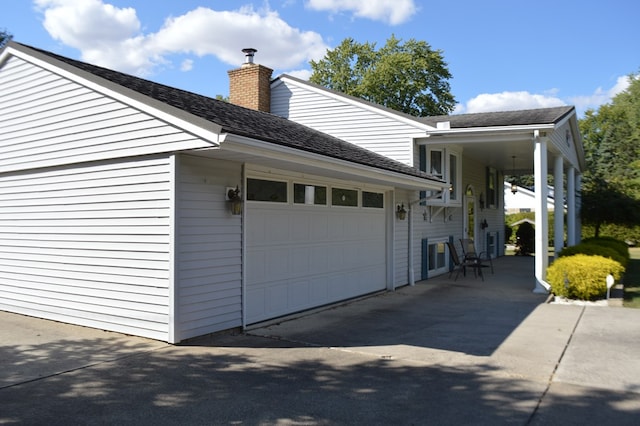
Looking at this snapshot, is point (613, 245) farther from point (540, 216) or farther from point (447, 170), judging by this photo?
point (447, 170)

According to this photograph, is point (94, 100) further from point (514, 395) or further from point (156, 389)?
point (514, 395)

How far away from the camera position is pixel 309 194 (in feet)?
29.2

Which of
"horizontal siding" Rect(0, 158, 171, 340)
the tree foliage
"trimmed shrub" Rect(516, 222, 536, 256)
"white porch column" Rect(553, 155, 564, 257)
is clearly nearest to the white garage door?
"horizontal siding" Rect(0, 158, 171, 340)

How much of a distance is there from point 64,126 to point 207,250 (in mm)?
3124

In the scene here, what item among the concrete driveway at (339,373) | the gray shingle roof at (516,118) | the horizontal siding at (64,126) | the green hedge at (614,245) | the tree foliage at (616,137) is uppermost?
the tree foliage at (616,137)

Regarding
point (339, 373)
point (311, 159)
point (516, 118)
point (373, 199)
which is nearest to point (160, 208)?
point (311, 159)

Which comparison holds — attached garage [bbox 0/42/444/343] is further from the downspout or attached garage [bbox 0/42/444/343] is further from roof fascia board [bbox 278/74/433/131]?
roof fascia board [bbox 278/74/433/131]

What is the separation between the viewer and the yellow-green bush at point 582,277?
32.0ft

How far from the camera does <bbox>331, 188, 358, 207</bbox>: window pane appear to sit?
31.6 ft

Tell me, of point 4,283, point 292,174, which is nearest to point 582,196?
point 292,174

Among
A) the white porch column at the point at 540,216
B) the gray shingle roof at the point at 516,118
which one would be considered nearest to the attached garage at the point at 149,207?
the gray shingle roof at the point at 516,118

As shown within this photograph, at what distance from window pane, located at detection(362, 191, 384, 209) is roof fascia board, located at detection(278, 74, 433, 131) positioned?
2.43 m

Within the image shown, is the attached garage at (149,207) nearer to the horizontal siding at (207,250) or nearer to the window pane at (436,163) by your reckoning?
the horizontal siding at (207,250)

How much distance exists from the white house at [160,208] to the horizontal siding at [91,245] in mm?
23
